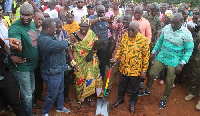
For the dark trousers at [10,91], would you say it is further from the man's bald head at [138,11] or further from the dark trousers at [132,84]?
the man's bald head at [138,11]

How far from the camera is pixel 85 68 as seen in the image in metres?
4.12

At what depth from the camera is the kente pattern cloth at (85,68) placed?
13.1 ft

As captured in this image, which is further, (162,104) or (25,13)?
(162,104)

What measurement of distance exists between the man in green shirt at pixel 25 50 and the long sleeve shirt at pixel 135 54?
1.76 metres

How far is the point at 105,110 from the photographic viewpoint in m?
4.09

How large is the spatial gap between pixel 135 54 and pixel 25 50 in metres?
2.08

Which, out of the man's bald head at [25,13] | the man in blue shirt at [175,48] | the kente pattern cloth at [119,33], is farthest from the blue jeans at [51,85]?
the man in blue shirt at [175,48]

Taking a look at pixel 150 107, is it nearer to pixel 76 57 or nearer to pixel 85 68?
pixel 85 68

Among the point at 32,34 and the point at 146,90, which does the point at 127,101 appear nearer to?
the point at 146,90

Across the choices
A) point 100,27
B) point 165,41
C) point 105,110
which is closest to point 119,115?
point 105,110

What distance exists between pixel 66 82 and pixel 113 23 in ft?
7.08

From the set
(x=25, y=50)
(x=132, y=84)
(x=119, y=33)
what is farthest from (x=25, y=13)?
(x=119, y=33)

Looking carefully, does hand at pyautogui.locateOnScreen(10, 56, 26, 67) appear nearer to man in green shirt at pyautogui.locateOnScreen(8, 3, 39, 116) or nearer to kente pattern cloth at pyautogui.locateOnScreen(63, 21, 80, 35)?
man in green shirt at pyautogui.locateOnScreen(8, 3, 39, 116)

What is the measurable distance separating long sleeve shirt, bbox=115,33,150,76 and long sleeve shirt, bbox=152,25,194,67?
0.61 metres
